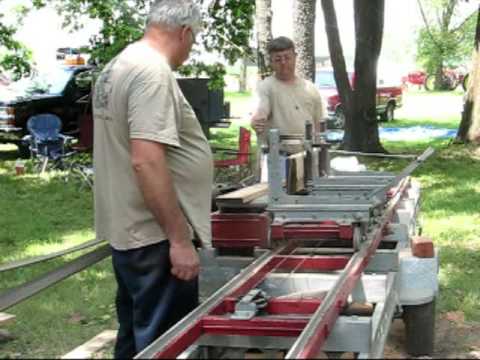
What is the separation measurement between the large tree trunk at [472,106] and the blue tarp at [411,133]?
136 inches

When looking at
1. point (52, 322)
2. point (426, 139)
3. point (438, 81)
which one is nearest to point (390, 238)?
point (52, 322)

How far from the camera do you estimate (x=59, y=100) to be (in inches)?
653

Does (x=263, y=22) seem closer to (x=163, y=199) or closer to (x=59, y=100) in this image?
(x=59, y=100)

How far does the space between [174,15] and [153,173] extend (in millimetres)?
701

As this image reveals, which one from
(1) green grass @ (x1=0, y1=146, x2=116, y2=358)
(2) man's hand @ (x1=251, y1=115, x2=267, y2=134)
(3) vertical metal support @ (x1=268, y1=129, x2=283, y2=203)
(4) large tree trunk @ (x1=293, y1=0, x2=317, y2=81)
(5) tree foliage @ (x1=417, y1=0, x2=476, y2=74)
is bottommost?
(1) green grass @ (x1=0, y1=146, x2=116, y2=358)

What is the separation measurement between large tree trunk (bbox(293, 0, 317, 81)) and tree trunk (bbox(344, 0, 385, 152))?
11.1 feet

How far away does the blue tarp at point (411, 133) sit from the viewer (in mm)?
20030

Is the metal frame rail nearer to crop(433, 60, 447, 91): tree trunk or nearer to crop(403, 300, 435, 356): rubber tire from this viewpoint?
crop(403, 300, 435, 356): rubber tire

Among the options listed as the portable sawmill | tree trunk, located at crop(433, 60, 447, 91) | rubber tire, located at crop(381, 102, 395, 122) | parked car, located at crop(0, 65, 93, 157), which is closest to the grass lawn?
parked car, located at crop(0, 65, 93, 157)

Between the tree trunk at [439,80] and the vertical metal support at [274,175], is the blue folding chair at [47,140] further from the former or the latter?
the tree trunk at [439,80]

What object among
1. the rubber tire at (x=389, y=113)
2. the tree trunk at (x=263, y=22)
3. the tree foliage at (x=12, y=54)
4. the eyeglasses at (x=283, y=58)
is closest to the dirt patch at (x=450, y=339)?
the eyeglasses at (x=283, y=58)

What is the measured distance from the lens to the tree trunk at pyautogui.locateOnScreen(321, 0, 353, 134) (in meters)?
16.4

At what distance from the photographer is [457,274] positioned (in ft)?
22.5

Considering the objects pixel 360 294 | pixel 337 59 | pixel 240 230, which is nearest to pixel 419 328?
pixel 360 294
